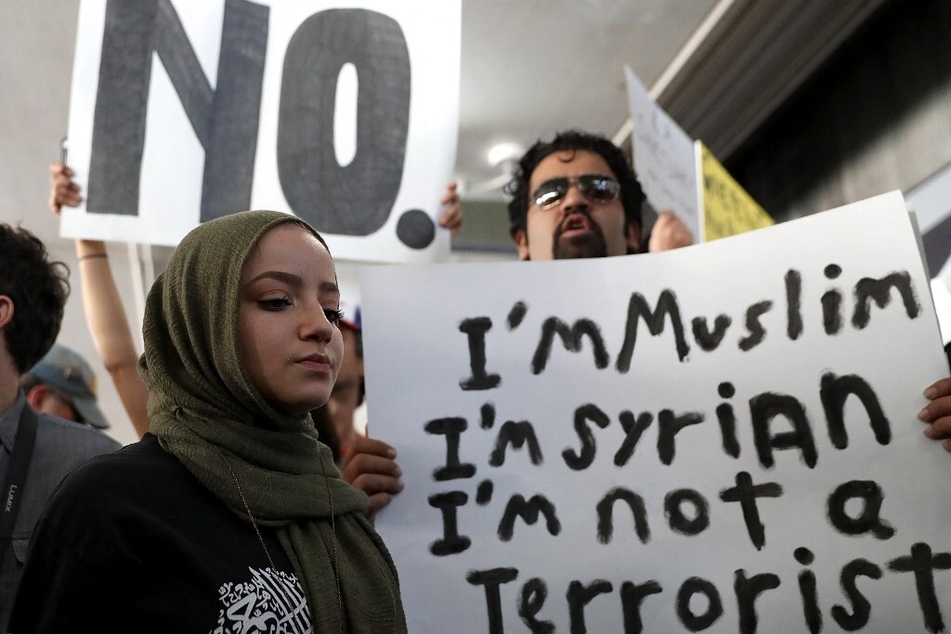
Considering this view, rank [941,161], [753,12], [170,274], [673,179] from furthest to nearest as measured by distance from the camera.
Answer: [753,12]
[941,161]
[673,179]
[170,274]

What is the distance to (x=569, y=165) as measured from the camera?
1473 mm

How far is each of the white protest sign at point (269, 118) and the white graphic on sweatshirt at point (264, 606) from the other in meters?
0.82

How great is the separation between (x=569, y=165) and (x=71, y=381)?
118 centimetres

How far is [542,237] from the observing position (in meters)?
1.38

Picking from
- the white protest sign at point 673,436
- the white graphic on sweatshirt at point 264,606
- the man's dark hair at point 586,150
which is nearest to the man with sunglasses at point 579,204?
the man's dark hair at point 586,150

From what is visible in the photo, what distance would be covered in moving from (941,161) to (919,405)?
189 cm

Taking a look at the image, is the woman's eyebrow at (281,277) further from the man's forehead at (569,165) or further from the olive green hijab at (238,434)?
the man's forehead at (569,165)

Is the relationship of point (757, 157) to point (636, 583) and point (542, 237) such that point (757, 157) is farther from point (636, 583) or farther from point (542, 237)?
point (636, 583)

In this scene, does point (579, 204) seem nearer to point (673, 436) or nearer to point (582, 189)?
point (582, 189)

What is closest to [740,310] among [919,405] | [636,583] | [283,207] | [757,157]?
[919,405]

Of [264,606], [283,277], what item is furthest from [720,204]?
[264,606]

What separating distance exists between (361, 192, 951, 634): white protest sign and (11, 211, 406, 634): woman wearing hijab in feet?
0.69

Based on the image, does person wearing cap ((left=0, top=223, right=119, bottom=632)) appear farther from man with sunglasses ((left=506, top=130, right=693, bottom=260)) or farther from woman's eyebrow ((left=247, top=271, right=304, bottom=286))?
man with sunglasses ((left=506, top=130, right=693, bottom=260))

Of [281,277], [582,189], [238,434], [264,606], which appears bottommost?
[264,606]
